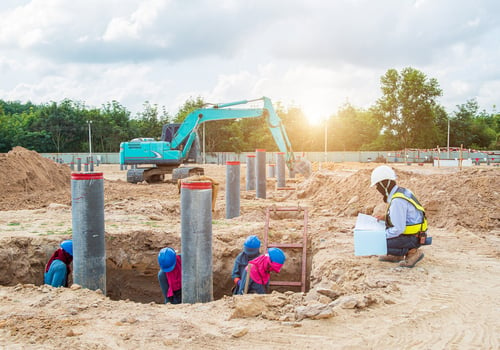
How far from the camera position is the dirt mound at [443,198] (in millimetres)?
10273

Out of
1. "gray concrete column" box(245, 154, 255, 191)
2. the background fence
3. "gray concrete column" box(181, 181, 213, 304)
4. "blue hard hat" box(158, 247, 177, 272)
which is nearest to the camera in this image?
"gray concrete column" box(181, 181, 213, 304)

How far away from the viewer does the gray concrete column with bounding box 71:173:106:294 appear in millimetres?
7043

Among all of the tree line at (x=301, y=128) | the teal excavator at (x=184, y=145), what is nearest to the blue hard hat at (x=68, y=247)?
the teal excavator at (x=184, y=145)

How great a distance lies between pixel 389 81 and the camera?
6075 cm

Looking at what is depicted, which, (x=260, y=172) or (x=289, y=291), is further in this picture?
(x=260, y=172)

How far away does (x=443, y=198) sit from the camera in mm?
10922

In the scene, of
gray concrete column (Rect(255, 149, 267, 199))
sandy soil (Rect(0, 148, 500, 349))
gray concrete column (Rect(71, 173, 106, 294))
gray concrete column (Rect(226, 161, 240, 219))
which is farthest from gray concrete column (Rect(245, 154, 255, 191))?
gray concrete column (Rect(71, 173, 106, 294))

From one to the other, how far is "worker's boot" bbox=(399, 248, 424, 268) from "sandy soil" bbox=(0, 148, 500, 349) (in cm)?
14

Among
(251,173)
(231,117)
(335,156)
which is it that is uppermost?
(231,117)

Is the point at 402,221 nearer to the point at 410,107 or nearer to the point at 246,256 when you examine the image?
the point at 246,256

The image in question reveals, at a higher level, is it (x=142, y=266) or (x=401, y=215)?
(x=401, y=215)

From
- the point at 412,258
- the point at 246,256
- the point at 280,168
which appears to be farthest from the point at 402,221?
the point at 280,168

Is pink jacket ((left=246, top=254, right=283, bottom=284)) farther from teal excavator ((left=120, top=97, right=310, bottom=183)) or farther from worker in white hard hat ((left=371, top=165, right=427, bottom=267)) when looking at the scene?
teal excavator ((left=120, top=97, right=310, bottom=183))

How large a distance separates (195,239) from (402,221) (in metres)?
3.00
